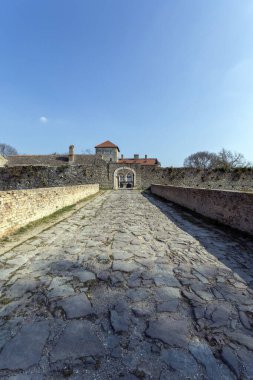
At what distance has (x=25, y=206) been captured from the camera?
19.0 feet

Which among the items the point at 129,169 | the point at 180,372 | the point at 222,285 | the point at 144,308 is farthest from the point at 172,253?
the point at 129,169

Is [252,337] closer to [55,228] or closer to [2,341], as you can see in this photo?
[2,341]

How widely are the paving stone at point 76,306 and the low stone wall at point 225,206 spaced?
162 inches

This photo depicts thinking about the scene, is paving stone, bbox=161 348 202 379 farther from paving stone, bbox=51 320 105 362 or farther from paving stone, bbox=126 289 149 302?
paving stone, bbox=126 289 149 302

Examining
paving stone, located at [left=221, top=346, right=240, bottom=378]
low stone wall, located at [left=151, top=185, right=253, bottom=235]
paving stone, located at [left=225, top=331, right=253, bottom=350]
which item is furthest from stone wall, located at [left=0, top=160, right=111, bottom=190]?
paving stone, located at [left=221, top=346, right=240, bottom=378]

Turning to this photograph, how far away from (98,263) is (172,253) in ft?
4.35

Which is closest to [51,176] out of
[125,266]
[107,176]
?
[107,176]

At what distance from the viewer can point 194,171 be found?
26797 millimetres

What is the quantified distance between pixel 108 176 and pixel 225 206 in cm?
2194

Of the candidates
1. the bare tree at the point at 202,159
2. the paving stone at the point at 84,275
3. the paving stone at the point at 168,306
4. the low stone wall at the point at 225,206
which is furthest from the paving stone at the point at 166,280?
the bare tree at the point at 202,159

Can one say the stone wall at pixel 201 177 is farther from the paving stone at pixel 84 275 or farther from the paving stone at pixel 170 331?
the paving stone at pixel 170 331

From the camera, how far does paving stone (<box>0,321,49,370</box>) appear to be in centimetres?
152

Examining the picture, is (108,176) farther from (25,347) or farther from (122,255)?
(25,347)

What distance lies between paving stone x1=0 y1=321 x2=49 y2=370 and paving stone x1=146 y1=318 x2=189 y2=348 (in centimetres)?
86
